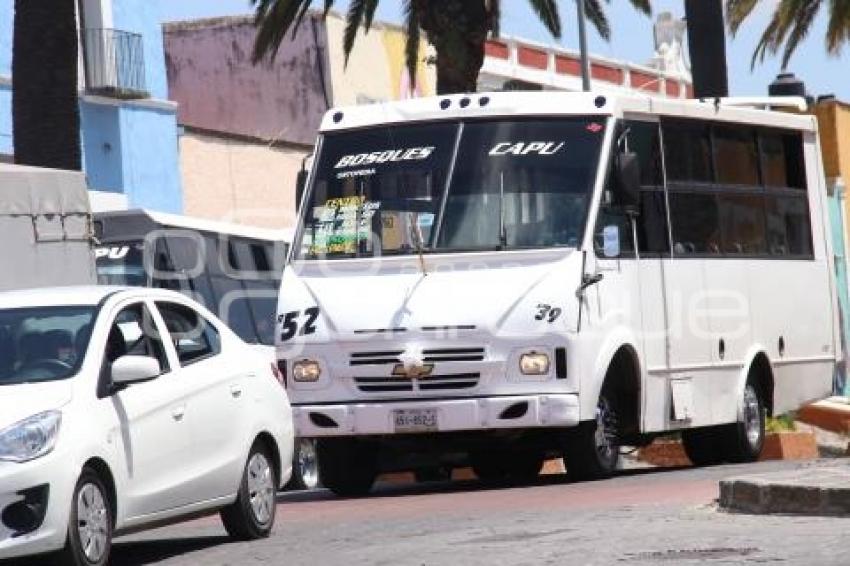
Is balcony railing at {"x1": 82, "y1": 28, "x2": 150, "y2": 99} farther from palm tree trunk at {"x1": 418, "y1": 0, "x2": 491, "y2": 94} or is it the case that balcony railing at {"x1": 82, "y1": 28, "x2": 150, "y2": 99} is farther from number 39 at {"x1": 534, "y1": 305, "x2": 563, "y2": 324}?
number 39 at {"x1": 534, "y1": 305, "x2": 563, "y2": 324}

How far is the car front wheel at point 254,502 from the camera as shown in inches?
563

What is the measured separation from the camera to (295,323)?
18438 mm

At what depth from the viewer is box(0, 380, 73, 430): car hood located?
38.8 feet

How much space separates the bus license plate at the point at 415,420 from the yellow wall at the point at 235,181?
21.2m

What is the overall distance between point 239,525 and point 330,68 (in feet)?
107

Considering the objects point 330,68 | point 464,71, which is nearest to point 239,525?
point 464,71

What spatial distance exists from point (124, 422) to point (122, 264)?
982 cm

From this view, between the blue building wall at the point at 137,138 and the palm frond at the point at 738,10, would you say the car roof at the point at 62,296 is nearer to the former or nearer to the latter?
the blue building wall at the point at 137,138

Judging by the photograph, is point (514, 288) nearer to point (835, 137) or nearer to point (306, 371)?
point (306, 371)

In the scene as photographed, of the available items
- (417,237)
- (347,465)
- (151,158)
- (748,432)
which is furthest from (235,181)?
(417,237)

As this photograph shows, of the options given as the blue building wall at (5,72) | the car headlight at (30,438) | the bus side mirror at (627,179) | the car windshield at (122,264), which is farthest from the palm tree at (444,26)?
the car headlight at (30,438)

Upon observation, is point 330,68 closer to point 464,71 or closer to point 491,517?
point 464,71

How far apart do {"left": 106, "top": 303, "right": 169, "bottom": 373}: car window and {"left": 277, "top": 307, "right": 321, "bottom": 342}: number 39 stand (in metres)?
4.69

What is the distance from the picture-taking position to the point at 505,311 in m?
17.9
